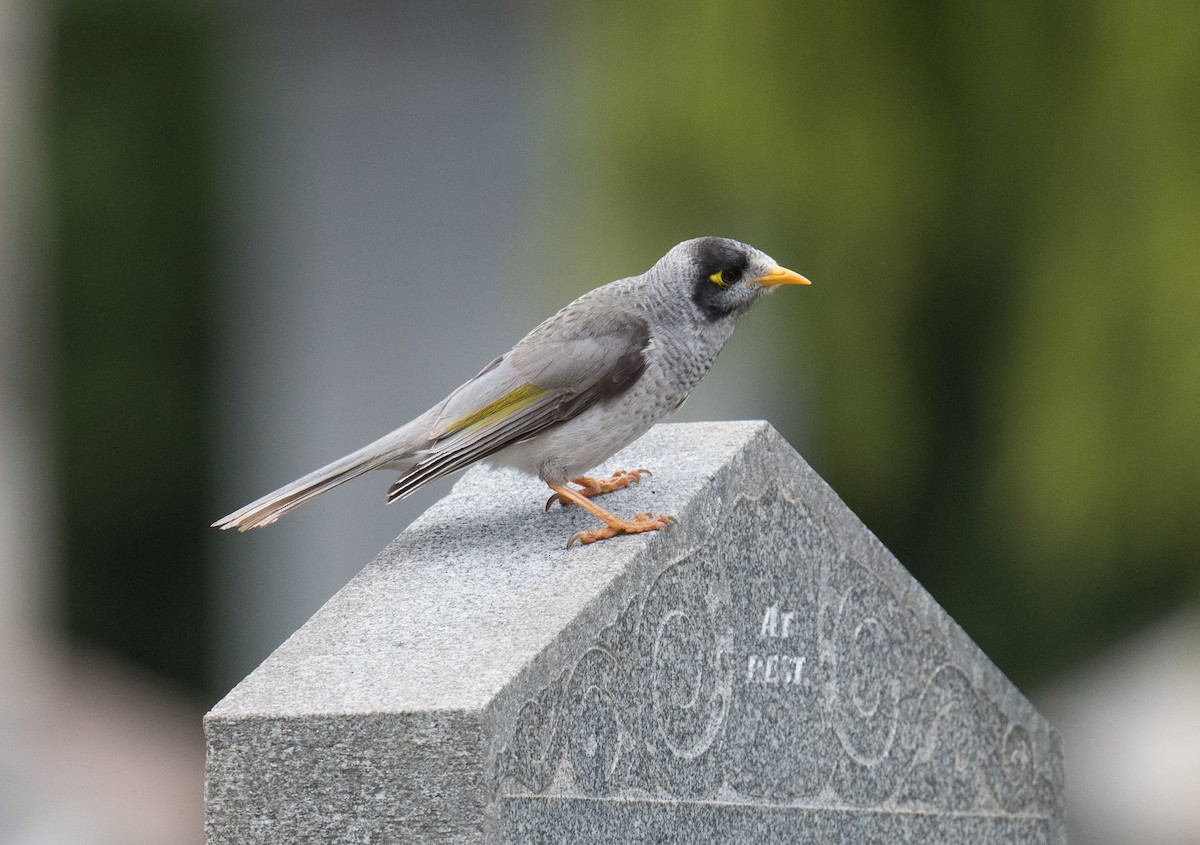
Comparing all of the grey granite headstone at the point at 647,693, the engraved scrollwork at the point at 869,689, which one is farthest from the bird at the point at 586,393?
the engraved scrollwork at the point at 869,689

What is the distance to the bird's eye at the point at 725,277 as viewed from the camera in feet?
14.3

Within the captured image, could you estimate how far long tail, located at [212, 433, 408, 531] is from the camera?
156 inches

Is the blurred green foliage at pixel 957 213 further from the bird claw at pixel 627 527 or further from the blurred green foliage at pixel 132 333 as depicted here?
the blurred green foliage at pixel 132 333

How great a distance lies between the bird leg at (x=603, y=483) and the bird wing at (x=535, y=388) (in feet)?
0.76

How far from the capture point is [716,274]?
171 inches

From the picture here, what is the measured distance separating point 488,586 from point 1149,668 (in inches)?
183

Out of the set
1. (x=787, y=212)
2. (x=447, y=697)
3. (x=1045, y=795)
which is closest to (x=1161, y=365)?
(x=787, y=212)

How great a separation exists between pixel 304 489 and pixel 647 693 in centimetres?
86

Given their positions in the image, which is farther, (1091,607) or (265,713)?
(1091,607)

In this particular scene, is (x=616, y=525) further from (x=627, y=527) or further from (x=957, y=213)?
(x=957, y=213)

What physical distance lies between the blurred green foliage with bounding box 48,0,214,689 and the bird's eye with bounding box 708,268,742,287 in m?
6.77

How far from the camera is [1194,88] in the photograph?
6.40 m

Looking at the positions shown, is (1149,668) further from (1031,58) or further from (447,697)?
(447,697)

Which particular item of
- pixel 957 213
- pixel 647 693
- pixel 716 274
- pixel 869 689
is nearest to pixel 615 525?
pixel 647 693
